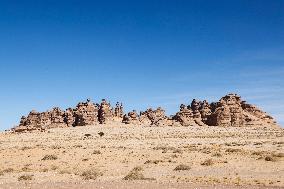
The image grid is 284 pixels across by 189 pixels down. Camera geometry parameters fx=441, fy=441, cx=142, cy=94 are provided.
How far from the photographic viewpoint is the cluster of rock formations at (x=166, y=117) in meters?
124

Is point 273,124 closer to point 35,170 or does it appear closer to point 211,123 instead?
point 211,123

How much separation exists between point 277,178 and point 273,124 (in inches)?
4312

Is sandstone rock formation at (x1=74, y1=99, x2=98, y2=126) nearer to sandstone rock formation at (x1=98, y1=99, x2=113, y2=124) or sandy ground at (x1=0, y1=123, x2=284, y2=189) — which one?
sandstone rock formation at (x1=98, y1=99, x2=113, y2=124)

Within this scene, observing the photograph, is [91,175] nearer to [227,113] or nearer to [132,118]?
[227,113]

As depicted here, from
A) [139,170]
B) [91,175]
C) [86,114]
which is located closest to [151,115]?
[86,114]

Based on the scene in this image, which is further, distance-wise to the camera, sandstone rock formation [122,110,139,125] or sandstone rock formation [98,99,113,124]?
sandstone rock formation [98,99,113,124]

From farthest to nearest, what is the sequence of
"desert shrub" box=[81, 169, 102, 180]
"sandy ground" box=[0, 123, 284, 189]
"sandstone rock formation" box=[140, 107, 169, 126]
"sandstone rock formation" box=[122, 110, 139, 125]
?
1. "sandstone rock formation" box=[140, 107, 169, 126]
2. "sandstone rock formation" box=[122, 110, 139, 125]
3. "desert shrub" box=[81, 169, 102, 180]
4. "sandy ground" box=[0, 123, 284, 189]

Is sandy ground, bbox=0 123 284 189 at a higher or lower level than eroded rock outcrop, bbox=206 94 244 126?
lower

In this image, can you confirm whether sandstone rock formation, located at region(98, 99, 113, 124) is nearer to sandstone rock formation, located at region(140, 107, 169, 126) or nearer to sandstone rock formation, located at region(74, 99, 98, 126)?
sandstone rock formation, located at region(74, 99, 98, 126)

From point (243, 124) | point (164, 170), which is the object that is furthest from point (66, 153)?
point (243, 124)

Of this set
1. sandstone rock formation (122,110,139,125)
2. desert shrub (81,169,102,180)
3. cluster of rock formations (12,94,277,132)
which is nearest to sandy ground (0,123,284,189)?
desert shrub (81,169,102,180)

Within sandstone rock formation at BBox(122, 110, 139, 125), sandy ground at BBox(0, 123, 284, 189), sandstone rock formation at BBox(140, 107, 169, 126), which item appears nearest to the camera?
sandy ground at BBox(0, 123, 284, 189)

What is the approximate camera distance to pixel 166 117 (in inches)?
5305

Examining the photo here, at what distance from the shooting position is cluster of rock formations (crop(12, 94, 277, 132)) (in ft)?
407
